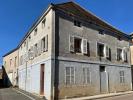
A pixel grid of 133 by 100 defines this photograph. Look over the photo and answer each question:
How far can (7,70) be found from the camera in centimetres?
4059

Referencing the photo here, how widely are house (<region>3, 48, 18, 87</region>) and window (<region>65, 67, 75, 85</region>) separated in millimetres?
17708

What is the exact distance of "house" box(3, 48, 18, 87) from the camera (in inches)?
1363

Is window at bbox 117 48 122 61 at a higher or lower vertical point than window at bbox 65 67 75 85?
higher

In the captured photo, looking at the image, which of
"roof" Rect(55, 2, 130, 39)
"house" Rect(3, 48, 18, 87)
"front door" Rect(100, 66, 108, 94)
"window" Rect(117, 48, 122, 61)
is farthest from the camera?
"house" Rect(3, 48, 18, 87)

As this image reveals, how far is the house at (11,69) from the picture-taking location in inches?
1363

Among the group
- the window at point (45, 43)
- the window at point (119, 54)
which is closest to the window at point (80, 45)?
the window at point (45, 43)

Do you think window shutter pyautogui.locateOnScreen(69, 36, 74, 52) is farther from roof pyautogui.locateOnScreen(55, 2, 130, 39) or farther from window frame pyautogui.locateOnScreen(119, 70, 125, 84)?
window frame pyautogui.locateOnScreen(119, 70, 125, 84)

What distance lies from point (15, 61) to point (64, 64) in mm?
20044

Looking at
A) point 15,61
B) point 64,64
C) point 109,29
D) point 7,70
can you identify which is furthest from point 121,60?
point 7,70

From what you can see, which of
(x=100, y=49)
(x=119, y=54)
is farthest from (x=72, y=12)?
(x=119, y=54)

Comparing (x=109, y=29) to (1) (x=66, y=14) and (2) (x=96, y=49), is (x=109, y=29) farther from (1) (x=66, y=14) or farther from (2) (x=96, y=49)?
(1) (x=66, y=14)

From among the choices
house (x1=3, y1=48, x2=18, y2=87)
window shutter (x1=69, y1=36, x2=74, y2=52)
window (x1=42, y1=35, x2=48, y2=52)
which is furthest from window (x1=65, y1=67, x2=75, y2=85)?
house (x1=3, y1=48, x2=18, y2=87)

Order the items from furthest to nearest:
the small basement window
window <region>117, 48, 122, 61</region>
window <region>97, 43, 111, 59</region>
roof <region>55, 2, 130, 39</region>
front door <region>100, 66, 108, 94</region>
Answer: window <region>117, 48, 122, 61</region>
window <region>97, 43, 111, 59</region>
front door <region>100, 66, 108, 94</region>
the small basement window
roof <region>55, 2, 130, 39</region>

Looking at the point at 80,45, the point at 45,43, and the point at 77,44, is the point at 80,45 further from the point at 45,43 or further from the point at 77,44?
the point at 45,43
